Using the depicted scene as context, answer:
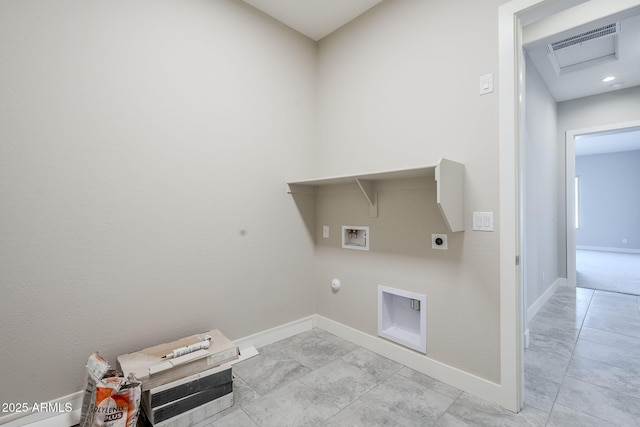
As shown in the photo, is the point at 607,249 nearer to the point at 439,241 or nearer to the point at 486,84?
the point at 439,241

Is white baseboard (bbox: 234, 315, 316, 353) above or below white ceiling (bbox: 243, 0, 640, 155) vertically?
below

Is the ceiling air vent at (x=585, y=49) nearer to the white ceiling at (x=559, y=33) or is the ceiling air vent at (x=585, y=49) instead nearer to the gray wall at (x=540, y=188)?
the white ceiling at (x=559, y=33)

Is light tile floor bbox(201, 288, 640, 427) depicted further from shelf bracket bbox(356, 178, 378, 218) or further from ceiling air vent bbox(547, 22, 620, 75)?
ceiling air vent bbox(547, 22, 620, 75)

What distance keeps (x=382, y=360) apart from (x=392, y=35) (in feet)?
8.26

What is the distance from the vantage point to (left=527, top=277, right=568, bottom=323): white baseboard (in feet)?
10.1

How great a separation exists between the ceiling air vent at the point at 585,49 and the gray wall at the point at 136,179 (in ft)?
8.74

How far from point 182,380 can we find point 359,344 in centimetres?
143

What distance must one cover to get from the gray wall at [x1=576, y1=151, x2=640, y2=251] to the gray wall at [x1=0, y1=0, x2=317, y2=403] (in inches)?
368

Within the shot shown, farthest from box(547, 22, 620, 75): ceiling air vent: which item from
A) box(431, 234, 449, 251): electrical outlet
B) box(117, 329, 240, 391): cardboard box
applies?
box(117, 329, 240, 391): cardboard box

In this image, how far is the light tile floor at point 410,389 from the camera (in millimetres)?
1542

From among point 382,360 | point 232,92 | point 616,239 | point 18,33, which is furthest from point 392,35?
point 616,239

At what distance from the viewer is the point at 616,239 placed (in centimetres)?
763

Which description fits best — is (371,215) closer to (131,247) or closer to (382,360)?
(382,360)

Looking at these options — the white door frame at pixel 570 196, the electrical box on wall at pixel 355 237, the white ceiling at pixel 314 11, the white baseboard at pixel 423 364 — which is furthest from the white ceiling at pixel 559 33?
the white baseboard at pixel 423 364
